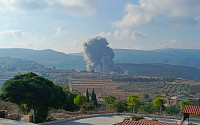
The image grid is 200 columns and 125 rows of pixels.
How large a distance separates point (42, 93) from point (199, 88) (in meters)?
→ 77.0

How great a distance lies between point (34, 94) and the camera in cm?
1681

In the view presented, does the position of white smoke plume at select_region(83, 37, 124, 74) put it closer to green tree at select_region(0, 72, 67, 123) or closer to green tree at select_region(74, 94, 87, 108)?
green tree at select_region(74, 94, 87, 108)

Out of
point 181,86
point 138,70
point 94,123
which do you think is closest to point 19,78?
point 94,123

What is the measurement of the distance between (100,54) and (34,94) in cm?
12505

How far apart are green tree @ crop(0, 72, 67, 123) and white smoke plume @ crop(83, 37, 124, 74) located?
12135 cm

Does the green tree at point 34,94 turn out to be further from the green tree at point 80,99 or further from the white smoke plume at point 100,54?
the white smoke plume at point 100,54

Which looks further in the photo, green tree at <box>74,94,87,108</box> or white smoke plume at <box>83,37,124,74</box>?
white smoke plume at <box>83,37,124,74</box>

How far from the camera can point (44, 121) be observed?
61.1 ft

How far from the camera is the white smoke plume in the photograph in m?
141

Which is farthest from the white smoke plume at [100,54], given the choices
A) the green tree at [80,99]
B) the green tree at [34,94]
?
the green tree at [34,94]

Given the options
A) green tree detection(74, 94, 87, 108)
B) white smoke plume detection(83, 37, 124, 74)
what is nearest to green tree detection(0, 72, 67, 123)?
green tree detection(74, 94, 87, 108)

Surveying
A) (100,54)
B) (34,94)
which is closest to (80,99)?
(34,94)

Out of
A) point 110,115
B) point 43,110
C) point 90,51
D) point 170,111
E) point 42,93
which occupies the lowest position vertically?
point 170,111

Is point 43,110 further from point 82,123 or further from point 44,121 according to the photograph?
point 82,123
